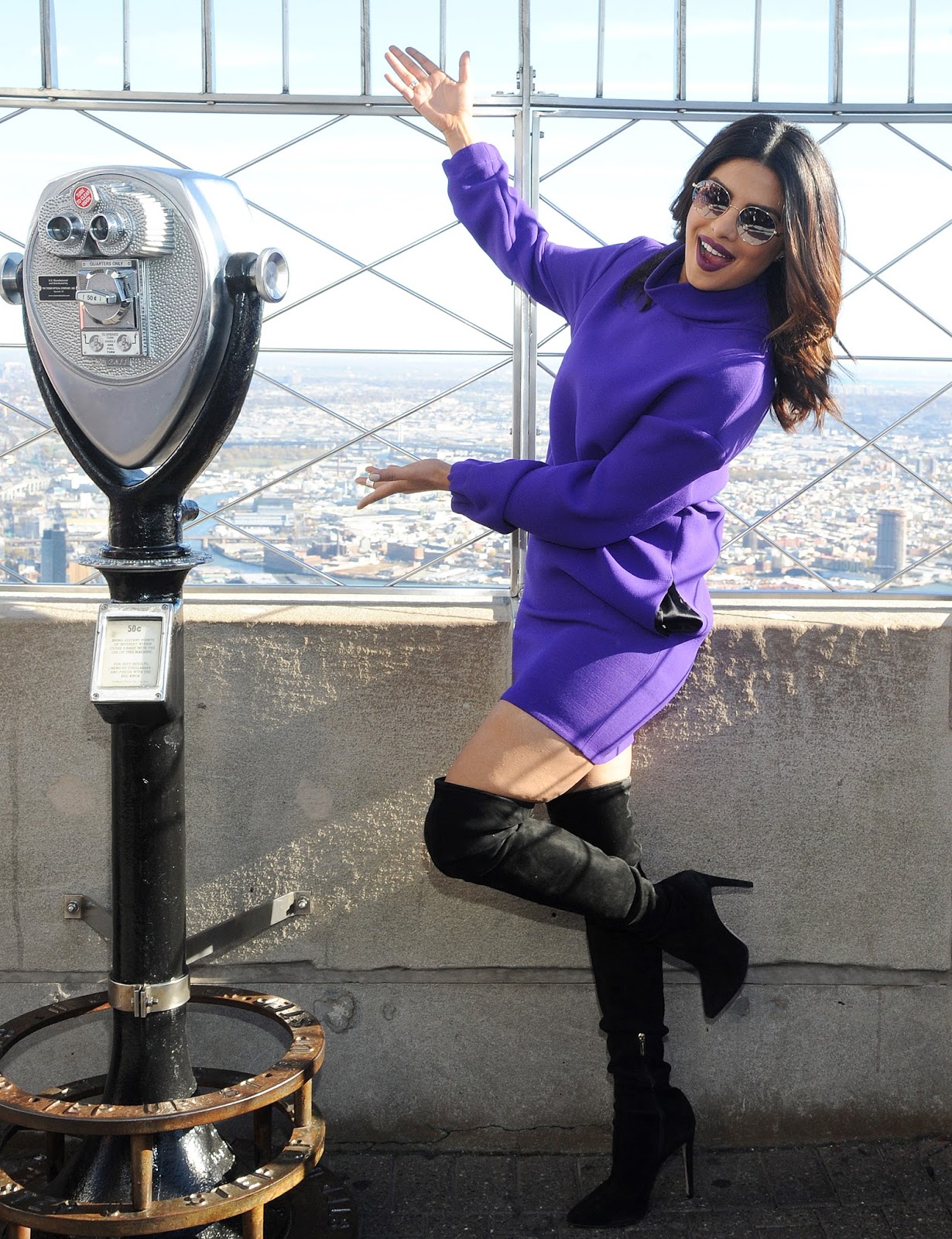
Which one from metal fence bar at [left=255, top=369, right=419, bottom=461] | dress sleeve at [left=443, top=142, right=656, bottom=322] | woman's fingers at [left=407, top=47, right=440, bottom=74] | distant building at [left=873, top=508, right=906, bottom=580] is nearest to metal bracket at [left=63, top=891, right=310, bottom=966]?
metal fence bar at [left=255, top=369, right=419, bottom=461]

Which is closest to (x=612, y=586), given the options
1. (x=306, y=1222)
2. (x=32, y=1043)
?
(x=306, y=1222)

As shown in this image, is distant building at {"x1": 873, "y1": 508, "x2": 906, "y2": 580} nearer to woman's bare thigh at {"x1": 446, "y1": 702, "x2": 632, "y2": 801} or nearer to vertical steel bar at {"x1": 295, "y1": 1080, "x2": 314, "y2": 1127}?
woman's bare thigh at {"x1": 446, "y1": 702, "x2": 632, "y2": 801}

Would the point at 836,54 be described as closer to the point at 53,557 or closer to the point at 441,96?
the point at 441,96

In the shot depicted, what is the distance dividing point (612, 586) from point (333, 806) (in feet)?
2.54

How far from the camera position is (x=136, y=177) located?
192 centimetres

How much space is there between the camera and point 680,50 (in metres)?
2.68

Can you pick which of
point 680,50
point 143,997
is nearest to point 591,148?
point 680,50

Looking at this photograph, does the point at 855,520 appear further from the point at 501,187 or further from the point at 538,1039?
the point at 538,1039

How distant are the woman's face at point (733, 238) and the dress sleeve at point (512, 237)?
0.88 feet

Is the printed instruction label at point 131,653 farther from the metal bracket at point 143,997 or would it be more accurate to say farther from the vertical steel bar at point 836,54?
the vertical steel bar at point 836,54

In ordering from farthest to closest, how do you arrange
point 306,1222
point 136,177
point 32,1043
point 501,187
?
point 32,1043 → point 501,187 → point 306,1222 → point 136,177

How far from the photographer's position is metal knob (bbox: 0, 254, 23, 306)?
201 cm

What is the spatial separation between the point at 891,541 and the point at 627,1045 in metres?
1.14

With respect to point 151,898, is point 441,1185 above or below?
below
